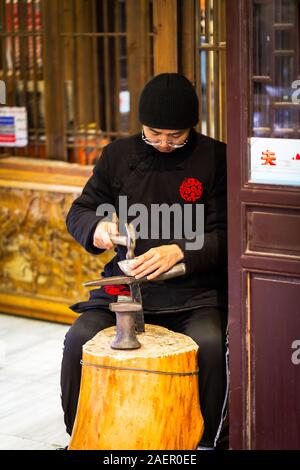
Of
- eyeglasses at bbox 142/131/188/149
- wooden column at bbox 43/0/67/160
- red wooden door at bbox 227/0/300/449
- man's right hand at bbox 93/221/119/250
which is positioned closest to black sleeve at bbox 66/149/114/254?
man's right hand at bbox 93/221/119/250

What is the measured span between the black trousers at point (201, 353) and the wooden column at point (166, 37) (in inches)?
56.0

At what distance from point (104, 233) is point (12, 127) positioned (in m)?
2.91

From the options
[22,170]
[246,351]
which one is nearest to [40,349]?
[22,170]

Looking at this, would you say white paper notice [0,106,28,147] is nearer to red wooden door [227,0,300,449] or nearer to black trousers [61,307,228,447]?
black trousers [61,307,228,447]

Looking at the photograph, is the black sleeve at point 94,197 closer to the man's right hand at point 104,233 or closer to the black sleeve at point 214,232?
the man's right hand at point 104,233

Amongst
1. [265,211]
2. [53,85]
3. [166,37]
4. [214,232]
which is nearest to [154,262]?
[214,232]

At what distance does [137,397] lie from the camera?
155 inches

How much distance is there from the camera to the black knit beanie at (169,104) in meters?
4.33

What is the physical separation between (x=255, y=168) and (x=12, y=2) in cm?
373

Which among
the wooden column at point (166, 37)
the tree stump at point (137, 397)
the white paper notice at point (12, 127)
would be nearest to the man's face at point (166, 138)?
the wooden column at point (166, 37)

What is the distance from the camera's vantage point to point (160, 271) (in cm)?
420

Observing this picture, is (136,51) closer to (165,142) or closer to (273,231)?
(165,142)

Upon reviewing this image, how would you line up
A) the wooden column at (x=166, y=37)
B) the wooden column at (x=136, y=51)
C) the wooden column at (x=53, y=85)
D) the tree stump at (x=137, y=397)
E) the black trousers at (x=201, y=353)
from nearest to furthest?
the tree stump at (x=137, y=397) < the black trousers at (x=201, y=353) < the wooden column at (x=166, y=37) < the wooden column at (x=136, y=51) < the wooden column at (x=53, y=85)

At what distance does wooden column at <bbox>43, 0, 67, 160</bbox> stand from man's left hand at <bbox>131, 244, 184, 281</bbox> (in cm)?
283
